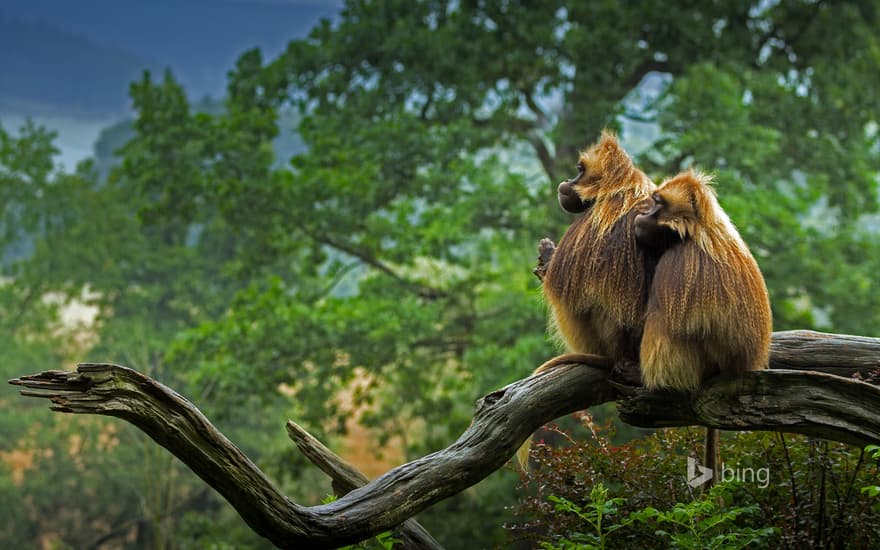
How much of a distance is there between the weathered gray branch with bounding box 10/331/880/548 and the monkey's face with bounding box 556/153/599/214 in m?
0.75

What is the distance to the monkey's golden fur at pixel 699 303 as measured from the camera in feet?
9.70

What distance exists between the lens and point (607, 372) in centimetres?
326

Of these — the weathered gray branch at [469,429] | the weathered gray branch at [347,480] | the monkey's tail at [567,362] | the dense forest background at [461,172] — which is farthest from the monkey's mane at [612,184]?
the dense forest background at [461,172]

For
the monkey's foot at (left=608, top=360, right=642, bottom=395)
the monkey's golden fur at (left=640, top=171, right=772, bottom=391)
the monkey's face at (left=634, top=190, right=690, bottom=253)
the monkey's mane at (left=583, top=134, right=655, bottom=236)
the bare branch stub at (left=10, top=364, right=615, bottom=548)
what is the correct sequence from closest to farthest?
1. the bare branch stub at (left=10, top=364, right=615, bottom=548)
2. the monkey's golden fur at (left=640, top=171, right=772, bottom=391)
3. the monkey's face at (left=634, top=190, right=690, bottom=253)
4. the monkey's foot at (left=608, top=360, right=642, bottom=395)
5. the monkey's mane at (left=583, top=134, right=655, bottom=236)

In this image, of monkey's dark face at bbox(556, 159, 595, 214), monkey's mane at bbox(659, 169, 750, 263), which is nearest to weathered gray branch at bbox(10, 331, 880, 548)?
monkey's mane at bbox(659, 169, 750, 263)

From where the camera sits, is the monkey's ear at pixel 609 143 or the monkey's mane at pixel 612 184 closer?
the monkey's mane at pixel 612 184

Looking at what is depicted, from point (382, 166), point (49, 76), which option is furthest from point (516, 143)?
point (49, 76)

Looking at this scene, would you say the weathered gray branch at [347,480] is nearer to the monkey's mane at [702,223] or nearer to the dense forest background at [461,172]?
the monkey's mane at [702,223]

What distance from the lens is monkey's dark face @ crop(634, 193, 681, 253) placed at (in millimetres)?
3082

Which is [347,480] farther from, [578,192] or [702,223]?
[702,223]

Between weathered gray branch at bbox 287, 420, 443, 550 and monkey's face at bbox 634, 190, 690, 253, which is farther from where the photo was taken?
weathered gray branch at bbox 287, 420, 443, 550

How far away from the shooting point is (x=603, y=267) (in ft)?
10.6

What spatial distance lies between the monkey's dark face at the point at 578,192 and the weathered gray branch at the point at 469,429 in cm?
75

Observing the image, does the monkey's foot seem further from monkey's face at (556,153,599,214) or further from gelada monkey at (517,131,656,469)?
monkey's face at (556,153,599,214)
